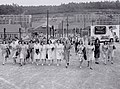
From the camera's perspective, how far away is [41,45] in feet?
52.0

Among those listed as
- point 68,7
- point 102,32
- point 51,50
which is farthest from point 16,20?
point 51,50

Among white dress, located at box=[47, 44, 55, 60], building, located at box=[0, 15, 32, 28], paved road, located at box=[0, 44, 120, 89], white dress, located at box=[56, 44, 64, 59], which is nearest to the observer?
paved road, located at box=[0, 44, 120, 89]

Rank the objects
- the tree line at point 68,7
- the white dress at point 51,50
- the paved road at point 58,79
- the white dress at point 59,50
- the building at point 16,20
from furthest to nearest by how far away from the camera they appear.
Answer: the tree line at point 68,7 → the building at point 16,20 → the white dress at point 51,50 → the white dress at point 59,50 → the paved road at point 58,79

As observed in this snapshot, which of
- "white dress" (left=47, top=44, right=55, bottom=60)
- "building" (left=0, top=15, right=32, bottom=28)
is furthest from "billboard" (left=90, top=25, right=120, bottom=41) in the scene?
"building" (left=0, top=15, right=32, bottom=28)

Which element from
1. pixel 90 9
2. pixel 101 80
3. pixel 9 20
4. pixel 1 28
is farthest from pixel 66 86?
pixel 90 9

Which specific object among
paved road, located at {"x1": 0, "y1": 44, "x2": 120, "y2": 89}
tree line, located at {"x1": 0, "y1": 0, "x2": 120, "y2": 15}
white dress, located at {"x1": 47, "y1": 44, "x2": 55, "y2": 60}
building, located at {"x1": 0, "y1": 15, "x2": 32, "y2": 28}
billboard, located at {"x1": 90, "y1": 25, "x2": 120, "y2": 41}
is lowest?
paved road, located at {"x1": 0, "y1": 44, "x2": 120, "y2": 89}

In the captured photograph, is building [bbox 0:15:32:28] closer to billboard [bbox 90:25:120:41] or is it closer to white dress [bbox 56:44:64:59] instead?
billboard [bbox 90:25:120:41]

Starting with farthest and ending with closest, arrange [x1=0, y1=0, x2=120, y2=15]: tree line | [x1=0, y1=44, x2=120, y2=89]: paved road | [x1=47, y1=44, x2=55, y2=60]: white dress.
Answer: [x1=0, y1=0, x2=120, y2=15]: tree line, [x1=47, y1=44, x2=55, y2=60]: white dress, [x1=0, y1=44, x2=120, y2=89]: paved road

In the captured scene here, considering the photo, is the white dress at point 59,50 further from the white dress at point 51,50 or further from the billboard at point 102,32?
the billboard at point 102,32

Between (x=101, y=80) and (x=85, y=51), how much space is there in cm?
368

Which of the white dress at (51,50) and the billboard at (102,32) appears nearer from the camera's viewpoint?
the white dress at (51,50)

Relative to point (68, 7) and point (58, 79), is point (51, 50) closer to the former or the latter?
point (58, 79)

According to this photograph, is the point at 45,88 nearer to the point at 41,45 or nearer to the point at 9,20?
the point at 41,45

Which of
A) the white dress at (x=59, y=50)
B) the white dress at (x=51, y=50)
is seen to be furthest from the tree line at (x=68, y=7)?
the white dress at (x=59, y=50)
